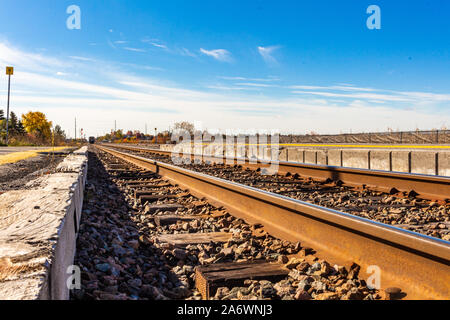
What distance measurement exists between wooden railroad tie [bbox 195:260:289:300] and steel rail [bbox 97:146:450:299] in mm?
522

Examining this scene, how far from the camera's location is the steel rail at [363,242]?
7.72 feet

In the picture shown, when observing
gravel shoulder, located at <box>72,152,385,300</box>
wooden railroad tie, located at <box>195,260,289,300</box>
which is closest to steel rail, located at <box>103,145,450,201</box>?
gravel shoulder, located at <box>72,152,385,300</box>

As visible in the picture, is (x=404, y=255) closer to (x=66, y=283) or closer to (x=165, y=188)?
(x=66, y=283)

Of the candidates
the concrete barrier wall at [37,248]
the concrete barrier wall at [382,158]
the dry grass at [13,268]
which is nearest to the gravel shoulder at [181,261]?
the concrete barrier wall at [37,248]

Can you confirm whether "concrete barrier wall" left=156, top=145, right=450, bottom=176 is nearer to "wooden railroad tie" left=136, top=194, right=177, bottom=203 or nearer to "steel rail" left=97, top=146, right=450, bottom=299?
"steel rail" left=97, top=146, right=450, bottom=299

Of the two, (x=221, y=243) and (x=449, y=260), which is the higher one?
(x=449, y=260)

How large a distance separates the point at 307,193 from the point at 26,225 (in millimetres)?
5008

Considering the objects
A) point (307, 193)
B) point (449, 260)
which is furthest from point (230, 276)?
point (307, 193)

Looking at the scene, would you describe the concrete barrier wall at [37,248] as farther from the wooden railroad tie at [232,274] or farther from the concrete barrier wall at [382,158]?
the concrete barrier wall at [382,158]

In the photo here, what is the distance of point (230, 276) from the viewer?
285 cm

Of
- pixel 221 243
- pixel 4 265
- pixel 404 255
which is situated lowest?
pixel 221 243

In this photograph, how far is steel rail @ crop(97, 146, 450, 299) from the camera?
235 cm

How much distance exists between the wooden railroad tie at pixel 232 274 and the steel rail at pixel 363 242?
1.71ft
